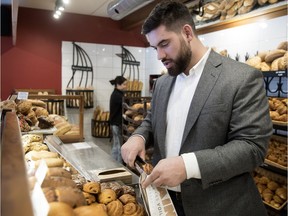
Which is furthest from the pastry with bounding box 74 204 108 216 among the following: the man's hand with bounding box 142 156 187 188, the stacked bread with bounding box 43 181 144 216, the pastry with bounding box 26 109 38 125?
the pastry with bounding box 26 109 38 125

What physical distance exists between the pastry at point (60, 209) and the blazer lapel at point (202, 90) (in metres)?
0.75

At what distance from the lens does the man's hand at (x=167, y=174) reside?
3.12 ft

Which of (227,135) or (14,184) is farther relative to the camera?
(227,135)

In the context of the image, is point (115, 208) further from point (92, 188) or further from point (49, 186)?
point (49, 186)

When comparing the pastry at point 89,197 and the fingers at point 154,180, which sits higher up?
the fingers at point 154,180

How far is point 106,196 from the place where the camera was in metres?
0.96

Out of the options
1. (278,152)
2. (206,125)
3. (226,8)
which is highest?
(226,8)

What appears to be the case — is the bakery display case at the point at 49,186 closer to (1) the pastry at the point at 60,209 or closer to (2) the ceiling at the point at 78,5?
(1) the pastry at the point at 60,209

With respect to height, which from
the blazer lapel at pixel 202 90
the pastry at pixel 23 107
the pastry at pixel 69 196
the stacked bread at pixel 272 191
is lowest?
the stacked bread at pixel 272 191

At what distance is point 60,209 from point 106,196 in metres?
0.35

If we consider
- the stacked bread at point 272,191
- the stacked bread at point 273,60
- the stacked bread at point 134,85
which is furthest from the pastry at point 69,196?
the stacked bread at point 134,85

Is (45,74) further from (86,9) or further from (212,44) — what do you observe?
(212,44)

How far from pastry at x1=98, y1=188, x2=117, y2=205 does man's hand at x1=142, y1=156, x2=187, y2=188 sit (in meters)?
0.11

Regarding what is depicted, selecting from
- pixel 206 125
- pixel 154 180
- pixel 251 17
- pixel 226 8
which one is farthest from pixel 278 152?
pixel 154 180
